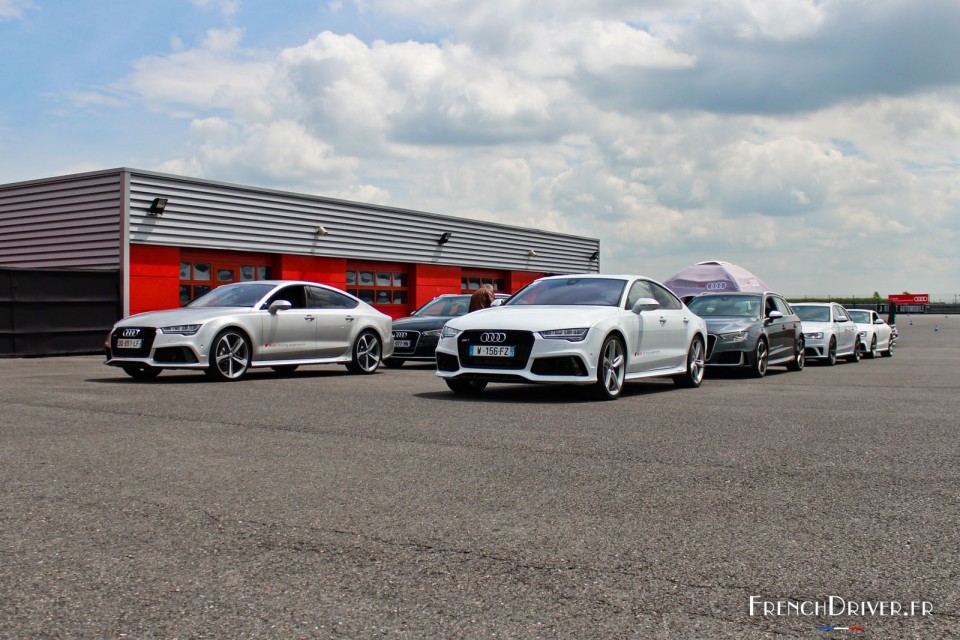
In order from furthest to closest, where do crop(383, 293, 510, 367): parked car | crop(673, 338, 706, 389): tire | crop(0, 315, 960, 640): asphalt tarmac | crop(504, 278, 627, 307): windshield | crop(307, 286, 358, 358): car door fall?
1. crop(383, 293, 510, 367): parked car
2. crop(307, 286, 358, 358): car door
3. crop(673, 338, 706, 389): tire
4. crop(504, 278, 627, 307): windshield
5. crop(0, 315, 960, 640): asphalt tarmac

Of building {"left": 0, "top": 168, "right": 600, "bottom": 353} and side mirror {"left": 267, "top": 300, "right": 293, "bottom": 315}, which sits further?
building {"left": 0, "top": 168, "right": 600, "bottom": 353}

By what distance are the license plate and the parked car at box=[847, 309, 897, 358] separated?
1595 cm

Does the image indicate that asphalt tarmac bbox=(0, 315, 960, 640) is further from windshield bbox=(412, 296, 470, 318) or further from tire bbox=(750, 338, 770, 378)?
windshield bbox=(412, 296, 470, 318)

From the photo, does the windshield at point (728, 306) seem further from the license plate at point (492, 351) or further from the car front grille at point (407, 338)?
the license plate at point (492, 351)

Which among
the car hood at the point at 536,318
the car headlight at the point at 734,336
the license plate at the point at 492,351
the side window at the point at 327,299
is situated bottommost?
the license plate at the point at 492,351

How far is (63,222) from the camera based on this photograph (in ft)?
79.9

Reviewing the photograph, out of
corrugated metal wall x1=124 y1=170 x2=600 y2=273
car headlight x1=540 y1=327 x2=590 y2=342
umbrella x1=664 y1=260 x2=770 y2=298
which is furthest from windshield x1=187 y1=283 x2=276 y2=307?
umbrella x1=664 y1=260 x2=770 y2=298

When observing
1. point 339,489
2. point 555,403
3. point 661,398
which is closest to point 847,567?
point 339,489

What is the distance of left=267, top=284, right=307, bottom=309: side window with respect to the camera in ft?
47.2

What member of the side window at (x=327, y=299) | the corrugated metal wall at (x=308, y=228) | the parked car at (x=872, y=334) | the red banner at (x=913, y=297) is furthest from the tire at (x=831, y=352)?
the red banner at (x=913, y=297)

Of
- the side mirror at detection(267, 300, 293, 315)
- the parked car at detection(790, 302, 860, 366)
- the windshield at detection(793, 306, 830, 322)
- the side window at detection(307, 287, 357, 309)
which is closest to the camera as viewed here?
the side mirror at detection(267, 300, 293, 315)

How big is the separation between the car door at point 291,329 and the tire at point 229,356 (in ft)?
1.13

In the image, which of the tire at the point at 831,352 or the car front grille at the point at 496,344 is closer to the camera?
the car front grille at the point at 496,344

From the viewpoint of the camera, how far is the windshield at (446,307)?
18352mm
